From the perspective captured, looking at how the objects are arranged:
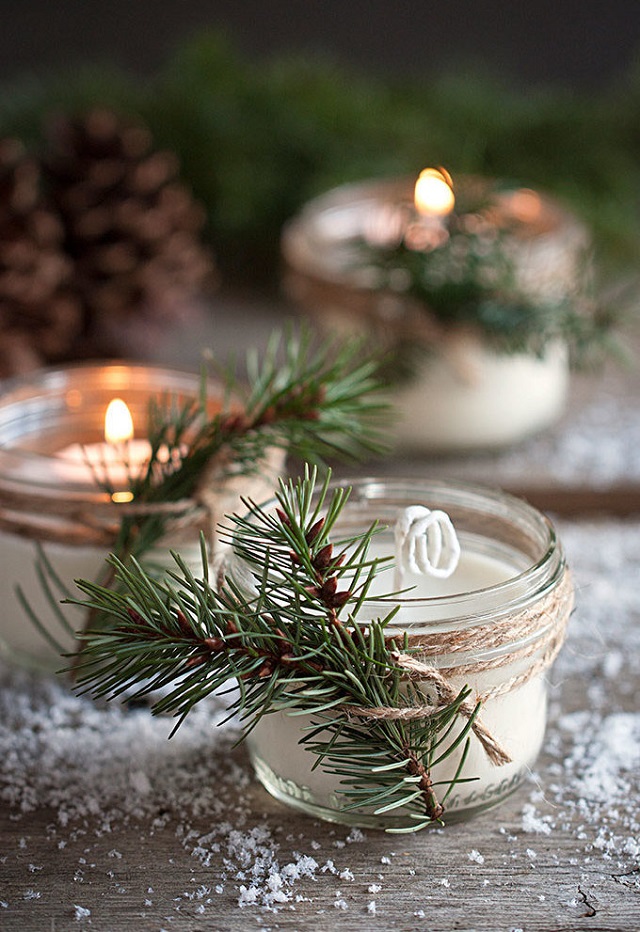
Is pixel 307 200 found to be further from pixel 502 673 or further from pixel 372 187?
pixel 502 673

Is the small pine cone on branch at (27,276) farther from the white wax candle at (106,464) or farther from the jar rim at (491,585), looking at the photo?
the jar rim at (491,585)

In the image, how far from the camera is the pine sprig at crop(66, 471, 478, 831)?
510 mm

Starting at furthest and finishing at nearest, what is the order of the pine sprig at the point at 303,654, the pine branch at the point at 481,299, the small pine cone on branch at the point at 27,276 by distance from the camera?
the small pine cone on branch at the point at 27,276
the pine branch at the point at 481,299
the pine sprig at the point at 303,654

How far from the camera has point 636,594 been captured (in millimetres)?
797

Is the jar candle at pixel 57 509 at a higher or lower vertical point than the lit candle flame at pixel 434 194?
lower

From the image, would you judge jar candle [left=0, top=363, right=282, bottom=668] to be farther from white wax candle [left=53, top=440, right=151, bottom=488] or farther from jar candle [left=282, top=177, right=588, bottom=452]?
jar candle [left=282, top=177, right=588, bottom=452]

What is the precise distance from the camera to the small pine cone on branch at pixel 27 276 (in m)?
1.10

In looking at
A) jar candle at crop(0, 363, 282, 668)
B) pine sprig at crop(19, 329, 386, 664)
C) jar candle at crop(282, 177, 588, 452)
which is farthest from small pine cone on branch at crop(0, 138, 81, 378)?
pine sprig at crop(19, 329, 386, 664)

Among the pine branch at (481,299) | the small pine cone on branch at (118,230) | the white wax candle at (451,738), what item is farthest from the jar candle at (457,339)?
the white wax candle at (451,738)

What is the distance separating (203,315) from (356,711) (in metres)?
0.79

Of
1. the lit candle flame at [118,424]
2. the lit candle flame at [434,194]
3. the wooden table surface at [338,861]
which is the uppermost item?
the lit candle flame at [434,194]

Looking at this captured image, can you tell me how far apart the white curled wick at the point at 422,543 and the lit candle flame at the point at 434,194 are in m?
0.46

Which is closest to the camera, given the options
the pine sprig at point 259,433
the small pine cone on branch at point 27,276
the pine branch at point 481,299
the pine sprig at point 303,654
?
the pine sprig at point 303,654

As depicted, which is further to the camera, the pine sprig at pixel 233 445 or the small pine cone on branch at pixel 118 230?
the small pine cone on branch at pixel 118 230
